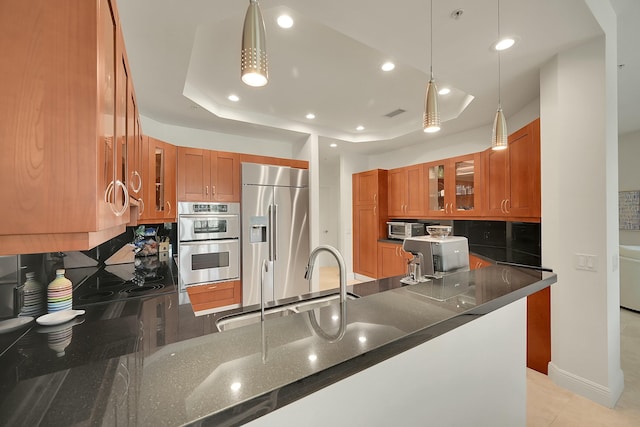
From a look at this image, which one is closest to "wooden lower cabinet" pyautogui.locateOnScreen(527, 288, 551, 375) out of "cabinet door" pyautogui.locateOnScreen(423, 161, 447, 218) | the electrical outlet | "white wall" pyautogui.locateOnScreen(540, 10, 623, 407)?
"white wall" pyautogui.locateOnScreen(540, 10, 623, 407)

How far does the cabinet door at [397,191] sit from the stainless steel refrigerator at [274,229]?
5.91ft

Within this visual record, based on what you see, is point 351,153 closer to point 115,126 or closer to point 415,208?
point 415,208

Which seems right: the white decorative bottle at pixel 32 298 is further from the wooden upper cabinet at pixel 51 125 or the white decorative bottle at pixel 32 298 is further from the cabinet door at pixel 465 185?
the cabinet door at pixel 465 185

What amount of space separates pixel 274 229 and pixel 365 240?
2.18 meters

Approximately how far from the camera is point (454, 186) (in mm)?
4008

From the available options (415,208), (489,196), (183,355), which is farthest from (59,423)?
(415,208)

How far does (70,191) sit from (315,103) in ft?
10.2

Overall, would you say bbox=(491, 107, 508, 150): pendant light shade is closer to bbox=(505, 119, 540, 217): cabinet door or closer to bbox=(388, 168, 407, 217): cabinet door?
bbox=(505, 119, 540, 217): cabinet door

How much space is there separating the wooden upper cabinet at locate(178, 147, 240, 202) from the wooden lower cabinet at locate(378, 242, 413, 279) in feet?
8.85

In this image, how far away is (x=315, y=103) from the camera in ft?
11.1

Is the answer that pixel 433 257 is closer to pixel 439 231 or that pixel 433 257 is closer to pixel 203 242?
pixel 439 231

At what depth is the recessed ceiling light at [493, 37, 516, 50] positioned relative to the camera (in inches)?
73.9

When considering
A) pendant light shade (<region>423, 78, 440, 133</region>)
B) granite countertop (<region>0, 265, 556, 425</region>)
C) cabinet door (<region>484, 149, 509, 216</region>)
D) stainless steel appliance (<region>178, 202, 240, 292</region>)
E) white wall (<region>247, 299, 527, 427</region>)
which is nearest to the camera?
granite countertop (<region>0, 265, 556, 425</region>)

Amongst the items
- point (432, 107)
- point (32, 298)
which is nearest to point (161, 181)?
point (32, 298)
